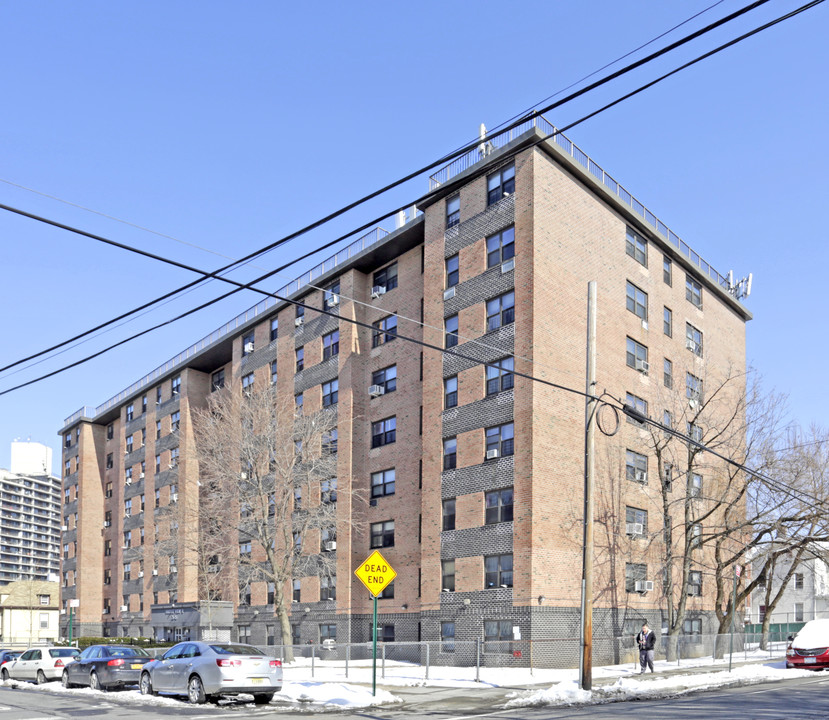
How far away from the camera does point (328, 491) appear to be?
46594 millimetres

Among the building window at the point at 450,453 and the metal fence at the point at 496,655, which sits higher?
the building window at the point at 450,453

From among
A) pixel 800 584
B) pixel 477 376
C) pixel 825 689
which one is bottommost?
pixel 800 584

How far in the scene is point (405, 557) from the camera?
41.9m

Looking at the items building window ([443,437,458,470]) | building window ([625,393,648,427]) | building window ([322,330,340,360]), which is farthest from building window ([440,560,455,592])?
building window ([322,330,340,360])

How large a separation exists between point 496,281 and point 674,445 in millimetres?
12945

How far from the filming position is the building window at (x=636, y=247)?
42438 millimetres

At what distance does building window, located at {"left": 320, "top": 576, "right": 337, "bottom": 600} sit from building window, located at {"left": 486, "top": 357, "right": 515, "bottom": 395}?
14387 millimetres

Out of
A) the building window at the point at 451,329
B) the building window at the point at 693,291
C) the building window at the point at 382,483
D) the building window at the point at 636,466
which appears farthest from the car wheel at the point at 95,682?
the building window at the point at 693,291

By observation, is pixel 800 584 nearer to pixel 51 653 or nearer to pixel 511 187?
pixel 511 187

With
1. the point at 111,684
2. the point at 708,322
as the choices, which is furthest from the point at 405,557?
the point at 708,322

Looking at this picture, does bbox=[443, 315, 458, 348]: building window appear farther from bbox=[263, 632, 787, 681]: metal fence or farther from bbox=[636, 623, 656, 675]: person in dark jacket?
bbox=[636, 623, 656, 675]: person in dark jacket

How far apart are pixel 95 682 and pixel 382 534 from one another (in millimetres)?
17887

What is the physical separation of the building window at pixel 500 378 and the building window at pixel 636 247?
31.3ft

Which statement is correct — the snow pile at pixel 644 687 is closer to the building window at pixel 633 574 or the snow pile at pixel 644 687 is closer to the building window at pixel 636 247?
the building window at pixel 633 574
